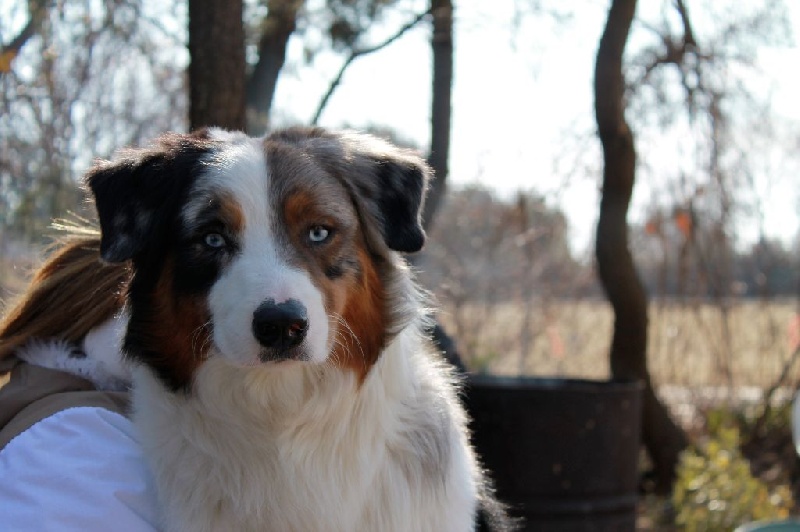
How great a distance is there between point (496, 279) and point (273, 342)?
6303mm

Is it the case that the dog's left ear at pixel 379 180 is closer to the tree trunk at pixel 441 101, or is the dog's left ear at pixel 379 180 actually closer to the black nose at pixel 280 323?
the black nose at pixel 280 323

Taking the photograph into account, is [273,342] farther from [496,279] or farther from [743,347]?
[743,347]

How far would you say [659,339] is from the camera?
839 cm

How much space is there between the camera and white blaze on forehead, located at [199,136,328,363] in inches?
90.1

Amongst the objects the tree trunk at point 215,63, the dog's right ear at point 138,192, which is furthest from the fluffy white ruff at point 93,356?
the tree trunk at point 215,63

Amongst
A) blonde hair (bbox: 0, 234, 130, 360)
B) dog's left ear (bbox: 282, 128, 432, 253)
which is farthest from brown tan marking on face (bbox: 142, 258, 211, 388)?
dog's left ear (bbox: 282, 128, 432, 253)

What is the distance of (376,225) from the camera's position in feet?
8.84

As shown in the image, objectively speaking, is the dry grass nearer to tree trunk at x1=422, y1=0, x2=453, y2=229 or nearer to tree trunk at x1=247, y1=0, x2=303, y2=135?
tree trunk at x1=422, y1=0, x2=453, y2=229

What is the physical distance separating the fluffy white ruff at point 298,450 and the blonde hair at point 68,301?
279mm

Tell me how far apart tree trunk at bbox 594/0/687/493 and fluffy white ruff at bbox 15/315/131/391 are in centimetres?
394

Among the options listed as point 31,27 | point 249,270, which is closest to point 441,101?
point 31,27

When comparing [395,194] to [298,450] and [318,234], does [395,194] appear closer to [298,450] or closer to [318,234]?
[318,234]

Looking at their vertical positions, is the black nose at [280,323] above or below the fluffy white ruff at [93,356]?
above

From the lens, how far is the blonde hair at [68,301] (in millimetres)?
2752
